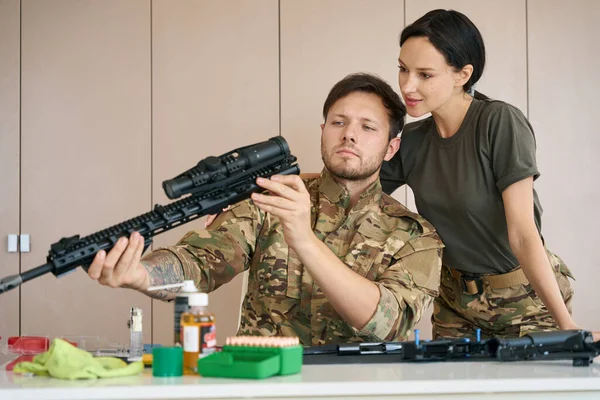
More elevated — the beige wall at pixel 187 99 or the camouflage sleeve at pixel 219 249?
the beige wall at pixel 187 99

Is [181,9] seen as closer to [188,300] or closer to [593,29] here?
[593,29]

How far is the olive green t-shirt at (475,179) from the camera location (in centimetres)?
221

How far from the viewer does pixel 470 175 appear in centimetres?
227

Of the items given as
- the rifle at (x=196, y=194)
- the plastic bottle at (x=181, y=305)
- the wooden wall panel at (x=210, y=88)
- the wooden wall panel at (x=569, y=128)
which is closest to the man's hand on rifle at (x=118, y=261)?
the rifle at (x=196, y=194)

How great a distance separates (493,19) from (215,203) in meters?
2.15

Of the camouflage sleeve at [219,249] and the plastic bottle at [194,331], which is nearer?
the plastic bottle at [194,331]

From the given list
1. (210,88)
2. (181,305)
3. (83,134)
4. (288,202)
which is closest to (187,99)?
(210,88)

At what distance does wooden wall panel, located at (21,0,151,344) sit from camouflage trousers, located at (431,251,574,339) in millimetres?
1403

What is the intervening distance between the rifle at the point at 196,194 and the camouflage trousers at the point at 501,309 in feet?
3.06

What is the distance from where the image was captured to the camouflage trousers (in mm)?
2330

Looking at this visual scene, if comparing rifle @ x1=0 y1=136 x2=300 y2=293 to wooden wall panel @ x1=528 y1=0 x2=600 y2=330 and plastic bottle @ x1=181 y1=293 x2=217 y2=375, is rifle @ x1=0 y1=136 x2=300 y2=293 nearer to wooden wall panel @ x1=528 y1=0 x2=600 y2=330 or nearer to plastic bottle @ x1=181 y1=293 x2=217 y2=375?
plastic bottle @ x1=181 y1=293 x2=217 y2=375

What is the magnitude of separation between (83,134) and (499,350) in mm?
2217

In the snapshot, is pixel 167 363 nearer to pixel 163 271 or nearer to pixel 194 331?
pixel 194 331

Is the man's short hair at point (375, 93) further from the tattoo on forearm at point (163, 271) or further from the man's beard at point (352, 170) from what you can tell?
the tattoo on forearm at point (163, 271)
